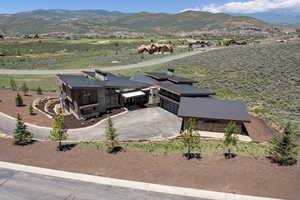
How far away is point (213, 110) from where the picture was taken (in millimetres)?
26438

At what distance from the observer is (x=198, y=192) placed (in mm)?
13867

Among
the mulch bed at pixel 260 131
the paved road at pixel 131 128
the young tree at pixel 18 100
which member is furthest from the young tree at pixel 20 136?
the mulch bed at pixel 260 131

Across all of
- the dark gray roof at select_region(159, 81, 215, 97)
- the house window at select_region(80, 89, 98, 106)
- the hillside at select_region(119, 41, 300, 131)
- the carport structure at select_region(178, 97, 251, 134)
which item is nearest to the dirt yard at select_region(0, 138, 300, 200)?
the carport structure at select_region(178, 97, 251, 134)

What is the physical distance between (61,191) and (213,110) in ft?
Answer: 66.4

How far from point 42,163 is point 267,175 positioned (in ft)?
62.2

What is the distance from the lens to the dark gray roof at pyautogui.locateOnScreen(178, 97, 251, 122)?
999 inches

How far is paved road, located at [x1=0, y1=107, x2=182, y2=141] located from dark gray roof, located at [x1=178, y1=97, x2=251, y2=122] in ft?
9.89

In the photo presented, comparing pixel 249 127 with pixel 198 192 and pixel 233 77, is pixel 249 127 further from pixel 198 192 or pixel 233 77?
pixel 233 77

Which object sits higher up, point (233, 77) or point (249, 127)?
point (233, 77)

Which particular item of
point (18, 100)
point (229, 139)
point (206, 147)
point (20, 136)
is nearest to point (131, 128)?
point (206, 147)

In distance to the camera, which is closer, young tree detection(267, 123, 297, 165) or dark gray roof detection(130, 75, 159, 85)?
young tree detection(267, 123, 297, 165)

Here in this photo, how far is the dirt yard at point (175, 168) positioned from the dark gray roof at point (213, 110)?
8.27m

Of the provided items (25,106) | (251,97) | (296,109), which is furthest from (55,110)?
(296,109)

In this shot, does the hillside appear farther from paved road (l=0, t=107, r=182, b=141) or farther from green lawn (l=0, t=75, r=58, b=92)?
green lawn (l=0, t=75, r=58, b=92)
